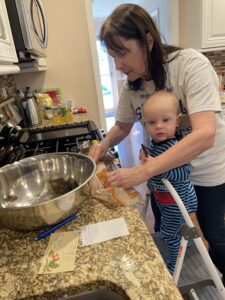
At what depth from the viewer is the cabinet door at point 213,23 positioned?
7.14 feet

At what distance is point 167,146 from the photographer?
0.89 meters

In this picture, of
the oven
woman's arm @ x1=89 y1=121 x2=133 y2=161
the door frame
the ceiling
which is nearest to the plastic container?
the oven

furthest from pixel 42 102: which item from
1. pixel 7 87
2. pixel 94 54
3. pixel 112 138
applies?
pixel 112 138

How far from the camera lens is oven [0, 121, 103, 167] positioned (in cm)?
109

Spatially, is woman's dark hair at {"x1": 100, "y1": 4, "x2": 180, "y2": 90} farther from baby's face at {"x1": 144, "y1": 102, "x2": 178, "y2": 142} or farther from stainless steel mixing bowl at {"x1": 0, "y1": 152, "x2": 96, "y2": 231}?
stainless steel mixing bowl at {"x1": 0, "y1": 152, "x2": 96, "y2": 231}

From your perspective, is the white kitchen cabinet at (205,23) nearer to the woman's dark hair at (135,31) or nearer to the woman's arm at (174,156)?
the woman's dark hair at (135,31)

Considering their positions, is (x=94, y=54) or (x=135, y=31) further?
(x=94, y=54)

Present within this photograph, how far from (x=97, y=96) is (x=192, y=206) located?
178 cm

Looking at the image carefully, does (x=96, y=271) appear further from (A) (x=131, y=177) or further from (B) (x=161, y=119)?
(B) (x=161, y=119)

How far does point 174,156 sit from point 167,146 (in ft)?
0.57

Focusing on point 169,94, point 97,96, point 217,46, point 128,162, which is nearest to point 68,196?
point 169,94

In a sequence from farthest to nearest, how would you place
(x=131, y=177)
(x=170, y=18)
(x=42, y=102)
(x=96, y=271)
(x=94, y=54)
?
1. (x=170, y=18)
2. (x=94, y=54)
3. (x=42, y=102)
4. (x=131, y=177)
5. (x=96, y=271)

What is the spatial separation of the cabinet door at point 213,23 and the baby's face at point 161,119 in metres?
1.81

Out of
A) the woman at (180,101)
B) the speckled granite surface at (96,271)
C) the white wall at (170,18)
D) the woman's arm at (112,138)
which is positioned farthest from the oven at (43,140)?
the white wall at (170,18)
